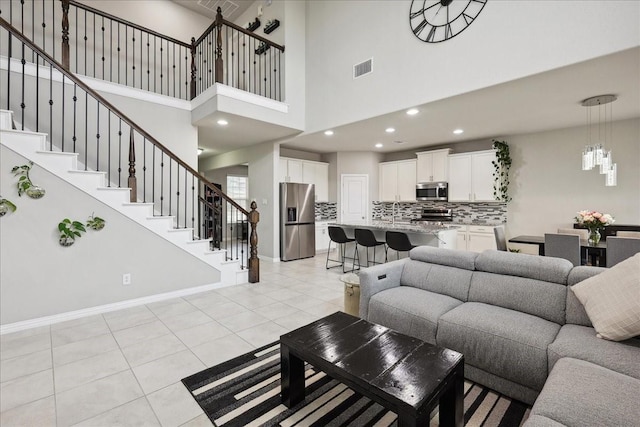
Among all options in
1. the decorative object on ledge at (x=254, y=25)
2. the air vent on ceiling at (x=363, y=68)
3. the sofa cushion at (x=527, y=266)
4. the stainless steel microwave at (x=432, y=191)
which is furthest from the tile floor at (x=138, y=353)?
the decorative object on ledge at (x=254, y=25)

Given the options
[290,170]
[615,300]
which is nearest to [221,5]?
[290,170]

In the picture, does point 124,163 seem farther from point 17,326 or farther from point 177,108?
point 17,326

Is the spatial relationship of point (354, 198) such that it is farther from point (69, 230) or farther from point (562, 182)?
point (69, 230)

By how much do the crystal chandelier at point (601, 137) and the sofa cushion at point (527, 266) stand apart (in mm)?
2117

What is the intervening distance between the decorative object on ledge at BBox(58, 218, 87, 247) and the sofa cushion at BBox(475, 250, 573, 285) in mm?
4157

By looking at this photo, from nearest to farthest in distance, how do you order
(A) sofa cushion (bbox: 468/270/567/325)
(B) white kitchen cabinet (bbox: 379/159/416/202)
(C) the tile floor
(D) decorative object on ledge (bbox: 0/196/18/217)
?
(C) the tile floor → (A) sofa cushion (bbox: 468/270/567/325) → (D) decorative object on ledge (bbox: 0/196/18/217) → (B) white kitchen cabinet (bbox: 379/159/416/202)

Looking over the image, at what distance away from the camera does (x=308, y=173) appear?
24.8ft

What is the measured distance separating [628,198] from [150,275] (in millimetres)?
7275

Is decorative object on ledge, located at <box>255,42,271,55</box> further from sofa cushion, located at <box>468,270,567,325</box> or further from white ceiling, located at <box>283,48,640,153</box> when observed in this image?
sofa cushion, located at <box>468,270,567,325</box>

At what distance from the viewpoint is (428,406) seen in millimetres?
1310

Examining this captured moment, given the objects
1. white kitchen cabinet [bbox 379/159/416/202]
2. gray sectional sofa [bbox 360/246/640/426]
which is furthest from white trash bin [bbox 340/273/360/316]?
white kitchen cabinet [bbox 379/159/416/202]

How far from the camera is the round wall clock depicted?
141 inches

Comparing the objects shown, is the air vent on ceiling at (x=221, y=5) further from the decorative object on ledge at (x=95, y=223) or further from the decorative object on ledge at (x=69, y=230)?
the decorative object on ledge at (x=69, y=230)

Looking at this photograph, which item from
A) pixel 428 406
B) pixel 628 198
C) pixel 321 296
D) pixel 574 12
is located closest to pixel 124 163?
pixel 321 296
